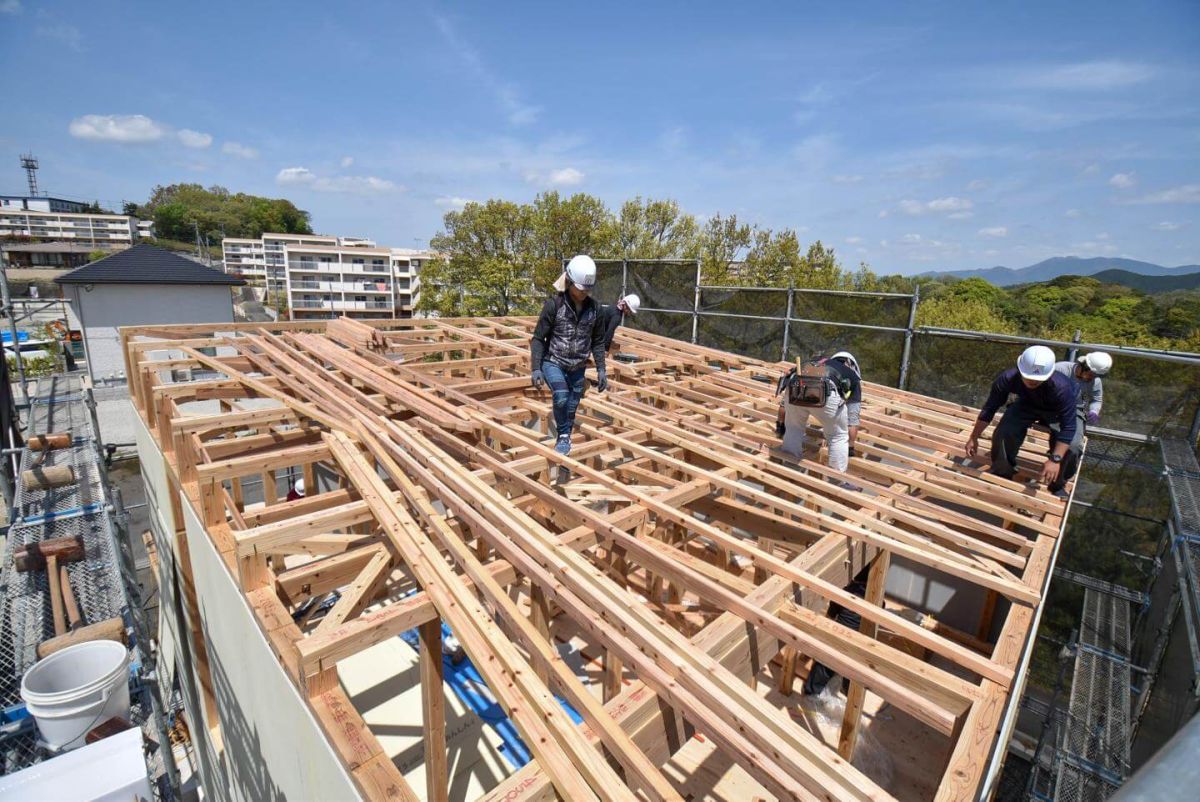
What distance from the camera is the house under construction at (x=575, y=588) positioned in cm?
228

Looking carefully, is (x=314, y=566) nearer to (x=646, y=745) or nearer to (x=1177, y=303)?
(x=646, y=745)

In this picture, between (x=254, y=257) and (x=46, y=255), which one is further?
(x=254, y=257)

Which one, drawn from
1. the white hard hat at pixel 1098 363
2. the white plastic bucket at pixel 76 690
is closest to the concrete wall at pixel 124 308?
the white plastic bucket at pixel 76 690

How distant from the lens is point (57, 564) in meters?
7.89

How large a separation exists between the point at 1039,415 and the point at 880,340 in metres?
5.39

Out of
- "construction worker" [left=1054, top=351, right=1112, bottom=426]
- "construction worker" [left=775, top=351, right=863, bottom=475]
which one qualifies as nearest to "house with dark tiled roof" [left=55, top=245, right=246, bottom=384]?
"construction worker" [left=775, top=351, right=863, bottom=475]

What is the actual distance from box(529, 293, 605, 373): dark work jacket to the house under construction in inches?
28.7

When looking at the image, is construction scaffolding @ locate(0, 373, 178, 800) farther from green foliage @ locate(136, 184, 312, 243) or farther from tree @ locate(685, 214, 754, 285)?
green foliage @ locate(136, 184, 312, 243)

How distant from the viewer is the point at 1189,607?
13.1ft

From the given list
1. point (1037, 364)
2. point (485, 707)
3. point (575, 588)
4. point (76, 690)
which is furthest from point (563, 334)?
point (76, 690)

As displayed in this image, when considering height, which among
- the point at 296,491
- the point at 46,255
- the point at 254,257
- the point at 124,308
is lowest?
the point at 296,491

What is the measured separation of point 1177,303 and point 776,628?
44538 millimetres

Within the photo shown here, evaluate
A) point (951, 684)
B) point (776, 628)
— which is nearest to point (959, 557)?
point (951, 684)

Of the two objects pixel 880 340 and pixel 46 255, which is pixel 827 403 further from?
pixel 46 255
